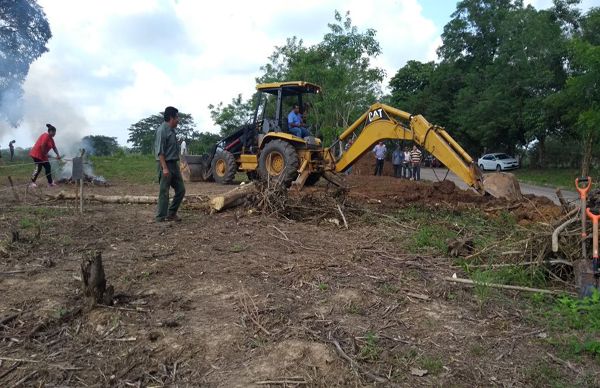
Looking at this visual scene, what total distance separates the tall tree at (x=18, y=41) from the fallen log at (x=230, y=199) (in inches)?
833

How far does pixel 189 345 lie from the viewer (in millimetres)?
3318

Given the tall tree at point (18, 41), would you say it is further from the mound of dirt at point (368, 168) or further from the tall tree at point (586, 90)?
the tall tree at point (586, 90)

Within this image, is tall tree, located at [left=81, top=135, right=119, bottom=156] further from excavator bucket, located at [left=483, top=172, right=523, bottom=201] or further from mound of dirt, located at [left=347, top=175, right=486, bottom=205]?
excavator bucket, located at [left=483, top=172, right=523, bottom=201]

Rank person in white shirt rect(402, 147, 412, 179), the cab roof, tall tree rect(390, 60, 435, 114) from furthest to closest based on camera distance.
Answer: tall tree rect(390, 60, 435, 114) < person in white shirt rect(402, 147, 412, 179) < the cab roof

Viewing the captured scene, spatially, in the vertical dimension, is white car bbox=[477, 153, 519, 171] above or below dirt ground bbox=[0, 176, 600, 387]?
above

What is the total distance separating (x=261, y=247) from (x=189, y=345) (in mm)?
2640

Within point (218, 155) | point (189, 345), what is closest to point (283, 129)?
point (218, 155)

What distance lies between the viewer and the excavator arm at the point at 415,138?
882 centimetres

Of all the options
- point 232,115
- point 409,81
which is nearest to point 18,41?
point 232,115

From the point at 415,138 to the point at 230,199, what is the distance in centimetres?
384

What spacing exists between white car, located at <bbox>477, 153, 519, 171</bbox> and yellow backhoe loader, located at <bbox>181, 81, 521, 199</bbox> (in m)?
22.3

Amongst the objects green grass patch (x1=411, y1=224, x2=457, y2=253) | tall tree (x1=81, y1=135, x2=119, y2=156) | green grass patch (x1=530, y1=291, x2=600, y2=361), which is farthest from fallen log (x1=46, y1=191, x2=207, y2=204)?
tall tree (x1=81, y1=135, x2=119, y2=156)

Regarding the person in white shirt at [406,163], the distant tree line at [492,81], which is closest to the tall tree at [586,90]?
the distant tree line at [492,81]

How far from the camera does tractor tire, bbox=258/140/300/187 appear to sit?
37.4 ft
